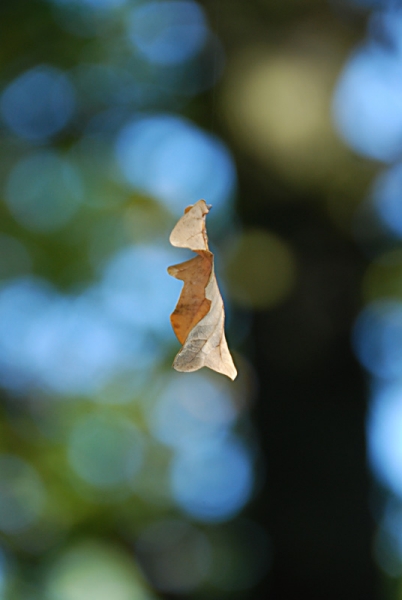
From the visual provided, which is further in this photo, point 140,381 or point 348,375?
point 140,381

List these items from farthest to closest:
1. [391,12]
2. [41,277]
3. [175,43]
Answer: [175,43] → [41,277] → [391,12]

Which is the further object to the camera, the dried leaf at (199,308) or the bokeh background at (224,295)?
the bokeh background at (224,295)

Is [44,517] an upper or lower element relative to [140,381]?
lower

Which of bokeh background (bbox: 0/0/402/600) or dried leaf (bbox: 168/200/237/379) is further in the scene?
bokeh background (bbox: 0/0/402/600)

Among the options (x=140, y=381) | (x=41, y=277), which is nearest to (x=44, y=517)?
(x=140, y=381)

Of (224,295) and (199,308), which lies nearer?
(199,308)

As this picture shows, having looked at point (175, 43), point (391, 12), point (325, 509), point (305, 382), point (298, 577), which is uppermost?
point (175, 43)

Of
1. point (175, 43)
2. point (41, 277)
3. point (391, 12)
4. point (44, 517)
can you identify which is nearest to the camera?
point (391, 12)

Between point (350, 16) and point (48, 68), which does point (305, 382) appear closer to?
point (350, 16)
